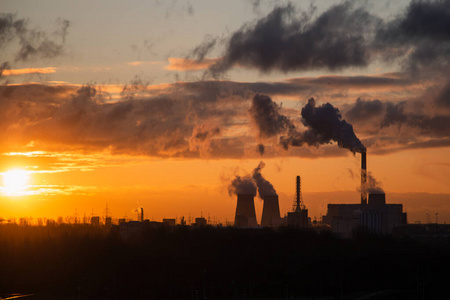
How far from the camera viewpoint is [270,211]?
619ft

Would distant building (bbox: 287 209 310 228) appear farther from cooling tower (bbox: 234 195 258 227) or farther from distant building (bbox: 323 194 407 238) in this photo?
cooling tower (bbox: 234 195 258 227)

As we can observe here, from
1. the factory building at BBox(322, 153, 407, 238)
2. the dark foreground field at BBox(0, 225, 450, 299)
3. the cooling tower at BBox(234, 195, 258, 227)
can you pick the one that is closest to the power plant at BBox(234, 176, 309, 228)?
the cooling tower at BBox(234, 195, 258, 227)

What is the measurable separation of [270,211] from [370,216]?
45.5 m

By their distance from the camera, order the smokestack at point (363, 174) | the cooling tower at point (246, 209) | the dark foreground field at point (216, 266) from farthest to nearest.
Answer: the cooling tower at point (246, 209) → the smokestack at point (363, 174) → the dark foreground field at point (216, 266)

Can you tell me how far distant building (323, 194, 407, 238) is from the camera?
478ft

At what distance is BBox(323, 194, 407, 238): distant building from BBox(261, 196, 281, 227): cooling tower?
3271 cm

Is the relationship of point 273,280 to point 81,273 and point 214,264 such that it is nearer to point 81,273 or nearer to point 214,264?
point 214,264

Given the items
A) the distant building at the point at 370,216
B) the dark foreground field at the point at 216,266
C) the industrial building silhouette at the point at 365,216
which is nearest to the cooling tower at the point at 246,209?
the industrial building silhouette at the point at 365,216

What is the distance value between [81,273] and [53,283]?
5.15 meters

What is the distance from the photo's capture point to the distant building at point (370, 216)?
146 metres

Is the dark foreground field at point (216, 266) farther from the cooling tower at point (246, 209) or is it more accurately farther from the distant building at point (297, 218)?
the cooling tower at point (246, 209)

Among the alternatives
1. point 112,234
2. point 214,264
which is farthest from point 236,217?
point 214,264

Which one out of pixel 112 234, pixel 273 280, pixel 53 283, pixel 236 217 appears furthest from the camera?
pixel 236 217

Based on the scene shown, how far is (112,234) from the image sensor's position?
116062 millimetres
